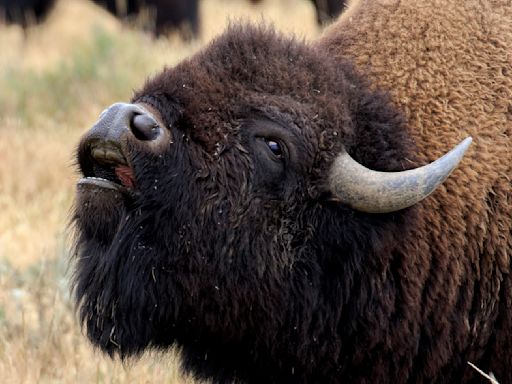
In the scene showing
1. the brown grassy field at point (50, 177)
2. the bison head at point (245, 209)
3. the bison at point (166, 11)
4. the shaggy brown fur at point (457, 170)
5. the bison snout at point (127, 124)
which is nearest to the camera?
the bison snout at point (127, 124)

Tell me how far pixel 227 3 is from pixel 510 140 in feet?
35.1

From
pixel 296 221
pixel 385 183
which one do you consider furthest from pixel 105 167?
pixel 385 183

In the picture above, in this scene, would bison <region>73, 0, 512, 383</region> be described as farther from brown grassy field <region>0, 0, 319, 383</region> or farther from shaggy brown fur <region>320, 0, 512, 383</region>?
brown grassy field <region>0, 0, 319, 383</region>

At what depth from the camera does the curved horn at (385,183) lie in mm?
3576

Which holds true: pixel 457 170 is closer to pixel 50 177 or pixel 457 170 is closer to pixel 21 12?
pixel 50 177

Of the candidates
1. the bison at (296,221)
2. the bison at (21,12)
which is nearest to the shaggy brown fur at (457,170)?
the bison at (296,221)

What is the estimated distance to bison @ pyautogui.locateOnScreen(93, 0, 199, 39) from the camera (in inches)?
509

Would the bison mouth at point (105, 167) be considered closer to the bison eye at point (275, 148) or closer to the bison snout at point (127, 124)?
the bison snout at point (127, 124)

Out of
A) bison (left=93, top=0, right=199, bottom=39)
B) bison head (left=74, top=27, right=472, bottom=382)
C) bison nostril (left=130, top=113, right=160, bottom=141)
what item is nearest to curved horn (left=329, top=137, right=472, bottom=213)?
bison head (left=74, top=27, right=472, bottom=382)

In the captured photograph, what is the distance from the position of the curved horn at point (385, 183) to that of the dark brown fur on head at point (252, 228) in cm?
5

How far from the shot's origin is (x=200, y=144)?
363cm

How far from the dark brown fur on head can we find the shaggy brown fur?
0.40ft

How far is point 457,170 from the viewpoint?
3846 mm

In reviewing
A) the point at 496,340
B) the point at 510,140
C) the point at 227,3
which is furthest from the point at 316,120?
the point at 227,3
